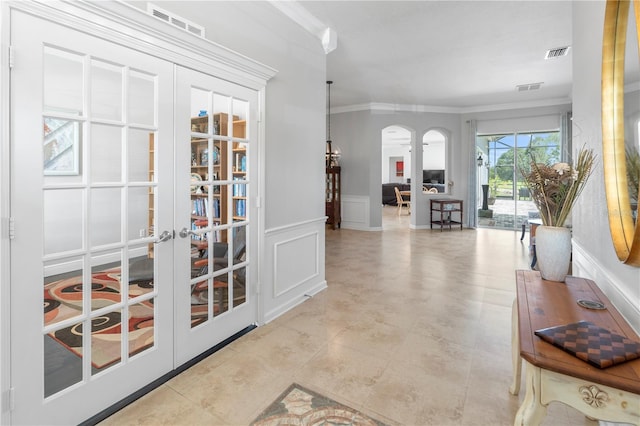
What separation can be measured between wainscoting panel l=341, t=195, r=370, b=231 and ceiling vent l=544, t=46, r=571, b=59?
4628 mm

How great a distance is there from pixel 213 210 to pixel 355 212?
6489 millimetres

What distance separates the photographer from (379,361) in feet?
7.93

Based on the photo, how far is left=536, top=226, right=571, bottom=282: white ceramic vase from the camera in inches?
73.7

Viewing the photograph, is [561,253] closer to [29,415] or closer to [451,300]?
[451,300]

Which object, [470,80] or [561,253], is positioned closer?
[561,253]

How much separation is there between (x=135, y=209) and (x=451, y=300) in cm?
321

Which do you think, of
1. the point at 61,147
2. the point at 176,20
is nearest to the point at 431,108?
the point at 176,20

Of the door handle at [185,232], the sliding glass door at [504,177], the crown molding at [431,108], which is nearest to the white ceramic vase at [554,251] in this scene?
the door handle at [185,232]

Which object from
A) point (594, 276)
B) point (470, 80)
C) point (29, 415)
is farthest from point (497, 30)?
point (29, 415)

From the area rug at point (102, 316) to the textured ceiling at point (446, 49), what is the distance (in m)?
3.09

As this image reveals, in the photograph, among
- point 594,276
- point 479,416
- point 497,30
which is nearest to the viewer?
point 479,416

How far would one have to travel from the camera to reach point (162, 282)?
2.15 metres

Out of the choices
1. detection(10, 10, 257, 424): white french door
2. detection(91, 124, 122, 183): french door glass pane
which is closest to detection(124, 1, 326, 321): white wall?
detection(10, 10, 257, 424): white french door

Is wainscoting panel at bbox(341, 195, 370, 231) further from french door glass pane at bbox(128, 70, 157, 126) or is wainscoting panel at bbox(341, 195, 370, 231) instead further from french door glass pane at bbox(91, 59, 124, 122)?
french door glass pane at bbox(91, 59, 124, 122)
